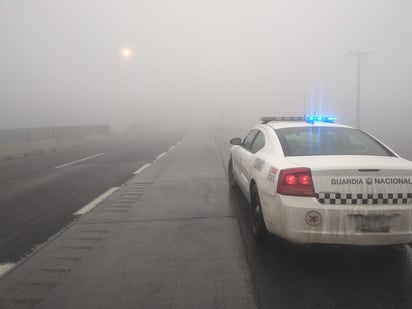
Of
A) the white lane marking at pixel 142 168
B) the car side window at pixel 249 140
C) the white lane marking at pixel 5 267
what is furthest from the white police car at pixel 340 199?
the white lane marking at pixel 142 168

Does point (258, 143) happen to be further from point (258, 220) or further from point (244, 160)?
point (258, 220)

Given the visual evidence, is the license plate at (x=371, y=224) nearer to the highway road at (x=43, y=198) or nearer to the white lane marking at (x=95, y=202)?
the highway road at (x=43, y=198)

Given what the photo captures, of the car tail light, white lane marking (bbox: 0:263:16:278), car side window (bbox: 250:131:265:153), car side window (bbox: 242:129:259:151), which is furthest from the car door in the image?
white lane marking (bbox: 0:263:16:278)

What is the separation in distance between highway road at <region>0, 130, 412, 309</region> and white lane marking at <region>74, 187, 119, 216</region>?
0.53 m

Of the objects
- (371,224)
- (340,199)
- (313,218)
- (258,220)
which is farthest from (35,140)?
(371,224)

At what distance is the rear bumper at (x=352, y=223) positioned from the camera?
3.30 m

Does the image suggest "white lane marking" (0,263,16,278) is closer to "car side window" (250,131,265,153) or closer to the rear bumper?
the rear bumper

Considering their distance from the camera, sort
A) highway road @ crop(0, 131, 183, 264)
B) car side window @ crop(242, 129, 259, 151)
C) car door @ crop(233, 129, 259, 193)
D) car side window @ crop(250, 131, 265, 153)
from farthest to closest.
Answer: car side window @ crop(242, 129, 259, 151) < car door @ crop(233, 129, 259, 193) < car side window @ crop(250, 131, 265, 153) < highway road @ crop(0, 131, 183, 264)

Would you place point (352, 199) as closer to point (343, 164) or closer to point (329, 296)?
point (343, 164)

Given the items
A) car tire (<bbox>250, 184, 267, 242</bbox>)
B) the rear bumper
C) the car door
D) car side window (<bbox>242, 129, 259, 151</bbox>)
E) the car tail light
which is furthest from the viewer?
car side window (<bbox>242, 129, 259, 151</bbox>)

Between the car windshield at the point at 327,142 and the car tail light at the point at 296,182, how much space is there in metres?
0.59

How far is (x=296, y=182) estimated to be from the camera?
138 inches

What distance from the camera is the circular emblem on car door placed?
3.37 metres

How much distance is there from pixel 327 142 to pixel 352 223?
1422 mm
